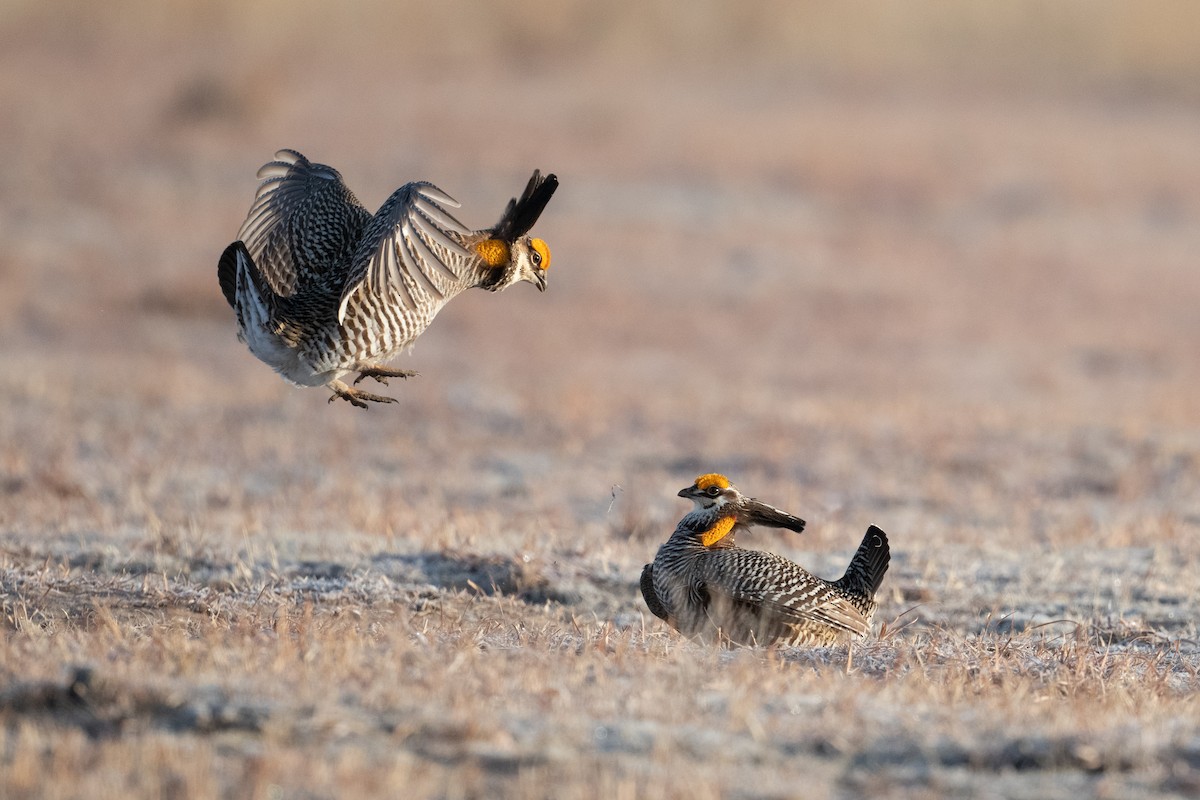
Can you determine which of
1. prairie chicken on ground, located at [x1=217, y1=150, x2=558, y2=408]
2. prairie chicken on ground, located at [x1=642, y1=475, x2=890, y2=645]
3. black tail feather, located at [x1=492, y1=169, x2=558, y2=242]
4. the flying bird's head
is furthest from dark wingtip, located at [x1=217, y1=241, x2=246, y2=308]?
prairie chicken on ground, located at [x1=642, y1=475, x2=890, y2=645]

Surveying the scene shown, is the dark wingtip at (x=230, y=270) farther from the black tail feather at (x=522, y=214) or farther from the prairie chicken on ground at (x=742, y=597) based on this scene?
the prairie chicken on ground at (x=742, y=597)

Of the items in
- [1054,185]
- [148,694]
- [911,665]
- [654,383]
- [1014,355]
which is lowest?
[148,694]

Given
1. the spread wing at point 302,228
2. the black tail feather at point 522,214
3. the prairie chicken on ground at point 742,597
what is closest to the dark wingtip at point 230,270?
the spread wing at point 302,228

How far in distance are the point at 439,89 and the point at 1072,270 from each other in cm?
1324

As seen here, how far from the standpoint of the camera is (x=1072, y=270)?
71.6ft

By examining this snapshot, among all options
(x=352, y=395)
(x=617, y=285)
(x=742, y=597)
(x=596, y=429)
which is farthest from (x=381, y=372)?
(x=617, y=285)

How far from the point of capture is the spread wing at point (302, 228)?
694 cm

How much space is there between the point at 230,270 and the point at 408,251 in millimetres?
749

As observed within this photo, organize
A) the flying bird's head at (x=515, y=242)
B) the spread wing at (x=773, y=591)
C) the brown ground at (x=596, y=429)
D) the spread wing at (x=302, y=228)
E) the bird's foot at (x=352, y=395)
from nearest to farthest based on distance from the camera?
the brown ground at (x=596, y=429) → the spread wing at (x=773, y=591) → the bird's foot at (x=352, y=395) → the flying bird's head at (x=515, y=242) → the spread wing at (x=302, y=228)

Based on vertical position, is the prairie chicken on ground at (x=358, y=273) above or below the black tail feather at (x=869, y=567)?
above

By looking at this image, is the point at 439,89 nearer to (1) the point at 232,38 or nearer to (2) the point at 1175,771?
(1) the point at 232,38

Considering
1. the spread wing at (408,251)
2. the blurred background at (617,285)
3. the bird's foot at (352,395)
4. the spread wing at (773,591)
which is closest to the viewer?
the spread wing at (773,591)

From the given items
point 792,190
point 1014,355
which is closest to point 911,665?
point 1014,355

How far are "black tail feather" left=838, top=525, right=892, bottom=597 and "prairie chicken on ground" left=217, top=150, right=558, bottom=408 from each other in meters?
1.92
